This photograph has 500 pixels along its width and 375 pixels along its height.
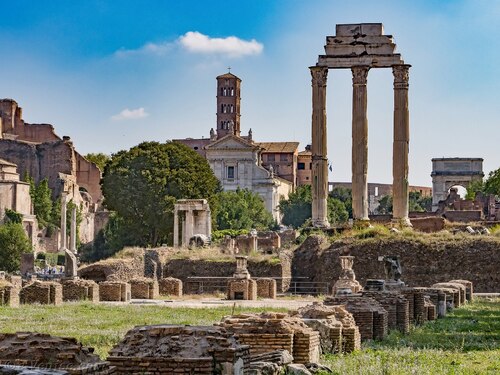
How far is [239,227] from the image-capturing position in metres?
86.1

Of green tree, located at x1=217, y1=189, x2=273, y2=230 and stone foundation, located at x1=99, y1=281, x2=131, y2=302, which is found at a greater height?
green tree, located at x1=217, y1=189, x2=273, y2=230

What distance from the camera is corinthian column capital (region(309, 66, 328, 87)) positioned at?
42.6 metres

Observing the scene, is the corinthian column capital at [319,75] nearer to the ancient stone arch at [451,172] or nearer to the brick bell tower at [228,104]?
the ancient stone arch at [451,172]

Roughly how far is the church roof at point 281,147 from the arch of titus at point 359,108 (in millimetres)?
87322

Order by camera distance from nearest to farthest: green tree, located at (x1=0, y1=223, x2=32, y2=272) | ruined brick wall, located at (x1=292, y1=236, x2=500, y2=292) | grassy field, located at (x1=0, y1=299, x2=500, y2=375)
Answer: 1. grassy field, located at (x1=0, y1=299, x2=500, y2=375)
2. ruined brick wall, located at (x1=292, y1=236, x2=500, y2=292)
3. green tree, located at (x1=0, y1=223, x2=32, y2=272)

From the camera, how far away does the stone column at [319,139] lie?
4266 cm

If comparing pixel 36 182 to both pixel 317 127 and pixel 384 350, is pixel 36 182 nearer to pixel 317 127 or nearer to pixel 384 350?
pixel 317 127

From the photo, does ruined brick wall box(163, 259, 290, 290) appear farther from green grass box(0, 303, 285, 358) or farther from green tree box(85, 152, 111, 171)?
green tree box(85, 152, 111, 171)

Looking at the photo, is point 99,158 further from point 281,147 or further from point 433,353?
point 433,353

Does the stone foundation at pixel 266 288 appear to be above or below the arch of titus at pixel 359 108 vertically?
below

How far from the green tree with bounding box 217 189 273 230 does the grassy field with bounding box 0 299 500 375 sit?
185 feet

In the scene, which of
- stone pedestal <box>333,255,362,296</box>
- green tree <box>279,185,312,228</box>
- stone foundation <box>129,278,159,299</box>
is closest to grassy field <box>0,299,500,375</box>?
stone pedestal <box>333,255,362,296</box>

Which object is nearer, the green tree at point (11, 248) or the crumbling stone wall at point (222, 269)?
the crumbling stone wall at point (222, 269)

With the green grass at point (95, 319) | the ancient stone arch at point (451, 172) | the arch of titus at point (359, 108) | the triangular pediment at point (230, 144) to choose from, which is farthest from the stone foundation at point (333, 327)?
the triangular pediment at point (230, 144)
